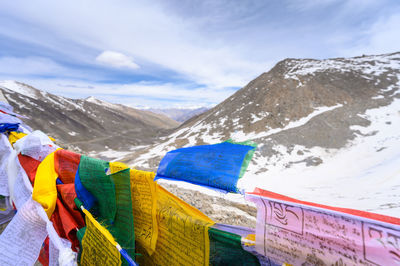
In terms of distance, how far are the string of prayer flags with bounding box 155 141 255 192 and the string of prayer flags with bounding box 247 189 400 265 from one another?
29 cm

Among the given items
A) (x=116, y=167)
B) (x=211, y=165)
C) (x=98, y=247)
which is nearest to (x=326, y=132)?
(x=211, y=165)

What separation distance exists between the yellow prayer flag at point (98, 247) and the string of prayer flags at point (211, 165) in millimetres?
670

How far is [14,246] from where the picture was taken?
2047 mm

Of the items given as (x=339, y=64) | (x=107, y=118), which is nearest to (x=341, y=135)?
(x=339, y=64)

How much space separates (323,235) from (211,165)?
3.15ft


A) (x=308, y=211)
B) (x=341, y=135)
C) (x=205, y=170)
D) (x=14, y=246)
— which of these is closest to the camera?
(x=308, y=211)

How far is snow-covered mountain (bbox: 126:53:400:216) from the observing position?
12.5 m

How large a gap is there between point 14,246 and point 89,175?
994 millimetres

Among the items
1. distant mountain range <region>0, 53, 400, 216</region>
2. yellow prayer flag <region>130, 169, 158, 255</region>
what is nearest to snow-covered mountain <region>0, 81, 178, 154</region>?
distant mountain range <region>0, 53, 400, 216</region>

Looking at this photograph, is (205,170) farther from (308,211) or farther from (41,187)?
(41,187)

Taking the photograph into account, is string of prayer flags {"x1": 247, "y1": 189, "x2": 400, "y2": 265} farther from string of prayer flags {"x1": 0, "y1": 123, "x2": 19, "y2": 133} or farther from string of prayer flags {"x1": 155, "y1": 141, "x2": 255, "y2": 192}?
string of prayer flags {"x1": 0, "y1": 123, "x2": 19, "y2": 133}

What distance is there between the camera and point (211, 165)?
1.80 m

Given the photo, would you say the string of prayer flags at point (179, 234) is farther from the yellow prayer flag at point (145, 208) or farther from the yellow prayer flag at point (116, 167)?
the yellow prayer flag at point (116, 167)

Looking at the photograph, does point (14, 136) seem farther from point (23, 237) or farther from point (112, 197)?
point (112, 197)
